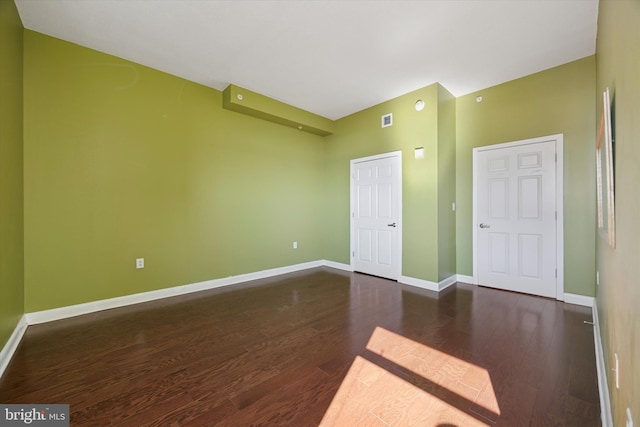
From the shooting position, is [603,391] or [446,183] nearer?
[603,391]

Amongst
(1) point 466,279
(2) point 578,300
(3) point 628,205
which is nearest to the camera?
(3) point 628,205

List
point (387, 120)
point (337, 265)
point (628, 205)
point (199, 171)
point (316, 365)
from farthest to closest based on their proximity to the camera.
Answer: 1. point (337, 265)
2. point (387, 120)
3. point (199, 171)
4. point (316, 365)
5. point (628, 205)

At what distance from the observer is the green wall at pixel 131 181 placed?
8.67ft

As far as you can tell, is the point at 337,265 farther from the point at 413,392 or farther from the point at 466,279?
the point at 413,392

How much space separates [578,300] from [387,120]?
11.6ft

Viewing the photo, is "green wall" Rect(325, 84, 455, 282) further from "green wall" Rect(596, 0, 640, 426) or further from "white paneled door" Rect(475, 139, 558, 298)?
"green wall" Rect(596, 0, 640, 426)

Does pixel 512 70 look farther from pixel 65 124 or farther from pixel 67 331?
pixel 67 331

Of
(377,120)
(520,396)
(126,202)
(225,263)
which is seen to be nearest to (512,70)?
(377,120)

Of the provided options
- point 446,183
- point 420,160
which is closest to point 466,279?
point 446,183

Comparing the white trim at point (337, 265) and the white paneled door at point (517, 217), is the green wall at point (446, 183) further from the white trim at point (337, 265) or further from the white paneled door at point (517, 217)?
the white trim at point (337, 265)

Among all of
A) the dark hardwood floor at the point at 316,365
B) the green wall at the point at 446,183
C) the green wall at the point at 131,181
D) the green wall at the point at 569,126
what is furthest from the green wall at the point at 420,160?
the green wall at the point at 131,181

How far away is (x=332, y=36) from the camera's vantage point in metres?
2.68

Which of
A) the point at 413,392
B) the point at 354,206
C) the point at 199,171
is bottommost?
the point at 413,392

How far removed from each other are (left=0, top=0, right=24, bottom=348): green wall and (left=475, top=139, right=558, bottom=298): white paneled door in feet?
17.3
